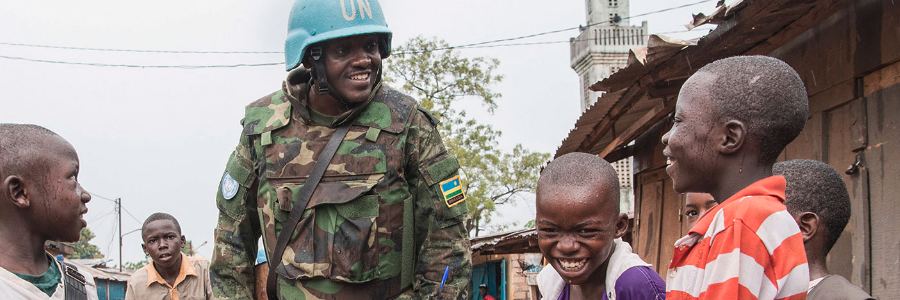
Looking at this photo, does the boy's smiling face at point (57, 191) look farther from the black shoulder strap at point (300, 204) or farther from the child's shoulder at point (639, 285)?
the child's shoulder at point (639, 285)

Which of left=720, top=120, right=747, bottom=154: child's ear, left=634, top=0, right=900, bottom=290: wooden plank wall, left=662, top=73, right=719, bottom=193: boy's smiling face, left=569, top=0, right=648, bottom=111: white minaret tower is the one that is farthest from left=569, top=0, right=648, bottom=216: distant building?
left=720, top=120, right=747, bottom=154: child's ear

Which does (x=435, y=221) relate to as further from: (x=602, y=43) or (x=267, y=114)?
(x=602, y=43)

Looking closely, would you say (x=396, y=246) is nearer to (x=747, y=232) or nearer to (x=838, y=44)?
(x=747, y=232)

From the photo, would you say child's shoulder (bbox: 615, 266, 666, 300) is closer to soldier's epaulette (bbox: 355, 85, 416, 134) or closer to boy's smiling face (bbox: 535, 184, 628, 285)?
boy's smiling face (bbox: 535, 184, 628, 285)

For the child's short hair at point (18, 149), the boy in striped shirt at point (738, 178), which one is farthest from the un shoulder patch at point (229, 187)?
the boy in striped shirt at point (738, 178)

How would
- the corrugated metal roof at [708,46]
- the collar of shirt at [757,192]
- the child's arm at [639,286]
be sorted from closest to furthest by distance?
1. the collar of shirt at [757,192]
2. the child's arm at [639,286]
3. the corrugated metal roof at [708,46]

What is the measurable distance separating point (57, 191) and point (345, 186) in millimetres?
1121

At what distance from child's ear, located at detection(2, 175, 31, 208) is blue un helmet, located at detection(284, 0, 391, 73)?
1.23 m

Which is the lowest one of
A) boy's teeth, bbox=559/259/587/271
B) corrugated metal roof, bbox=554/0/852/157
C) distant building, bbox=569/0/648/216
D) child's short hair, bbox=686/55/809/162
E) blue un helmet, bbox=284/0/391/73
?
boy's teeth, bbox=559/259/587/271

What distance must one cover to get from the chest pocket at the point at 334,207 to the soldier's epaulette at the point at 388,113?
0.08m

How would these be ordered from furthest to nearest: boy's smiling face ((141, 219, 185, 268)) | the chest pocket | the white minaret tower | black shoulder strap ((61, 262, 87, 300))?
1. the white minaret tower
2. boy's smiling face ((141, 219, 185, 268))
3. the chest pocket
4. black shoulder strap ((61, 262, 87, 300))

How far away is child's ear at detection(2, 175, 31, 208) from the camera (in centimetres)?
272

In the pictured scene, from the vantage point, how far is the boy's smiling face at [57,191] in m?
2.79

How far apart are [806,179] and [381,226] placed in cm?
171
